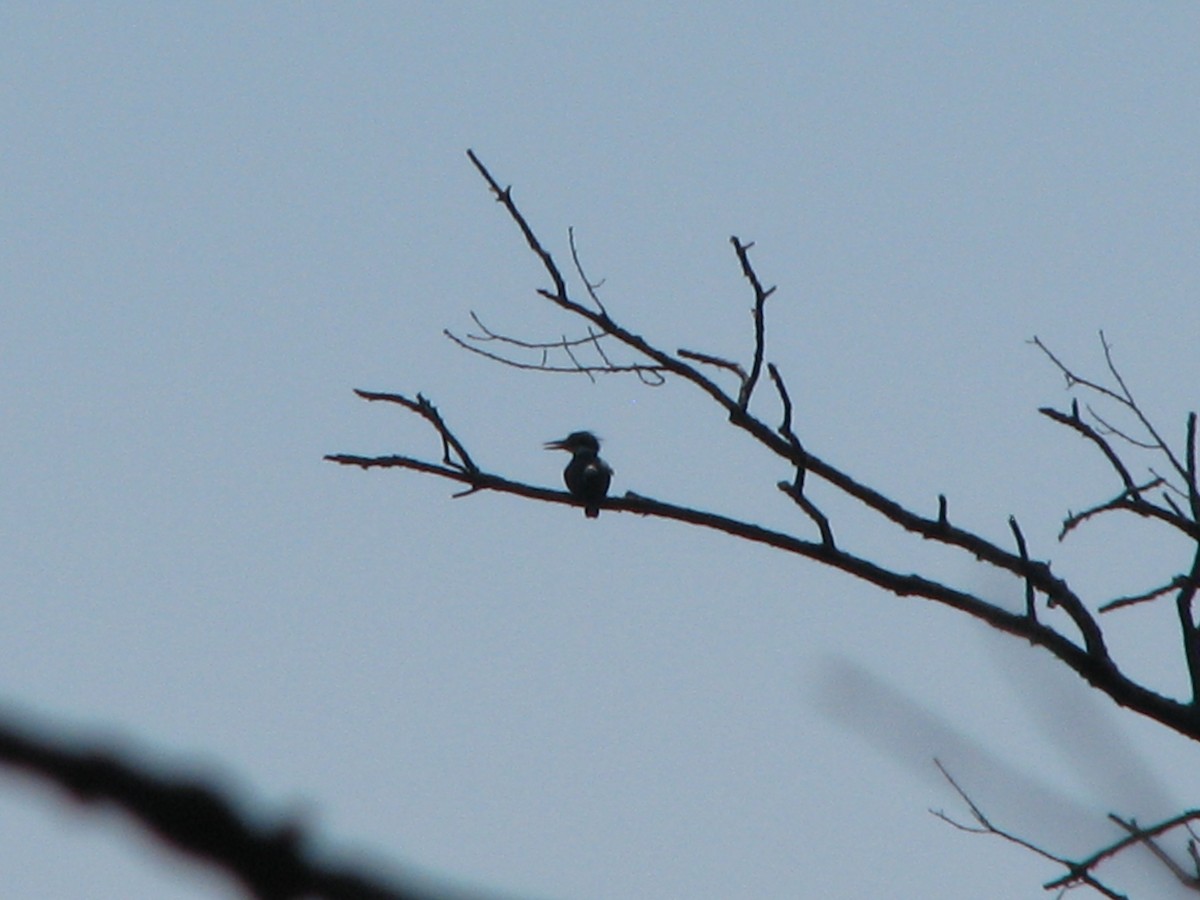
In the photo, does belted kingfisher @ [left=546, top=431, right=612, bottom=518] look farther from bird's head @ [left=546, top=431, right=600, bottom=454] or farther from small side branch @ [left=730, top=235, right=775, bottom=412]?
small side branch @ [left=730, top=235, right=775, bottom=412]

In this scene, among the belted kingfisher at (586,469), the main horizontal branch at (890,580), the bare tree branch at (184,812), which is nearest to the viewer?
the bare tree branch at (184,812)

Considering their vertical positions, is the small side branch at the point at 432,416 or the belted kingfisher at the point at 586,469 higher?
the belted kingfisher at the point at 586,469

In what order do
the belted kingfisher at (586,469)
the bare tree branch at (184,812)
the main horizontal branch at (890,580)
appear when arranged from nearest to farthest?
the bare tree branch at (184,812), the main horizontal branch at (890,580), the belted kingfisher at (586,469)

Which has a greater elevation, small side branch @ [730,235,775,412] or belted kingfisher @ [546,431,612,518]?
belted kingfisher @ [546,431,612,518]

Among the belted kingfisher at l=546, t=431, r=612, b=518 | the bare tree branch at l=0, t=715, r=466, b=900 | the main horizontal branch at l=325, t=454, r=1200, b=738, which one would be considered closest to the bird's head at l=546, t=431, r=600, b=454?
the belted kingfisher at l=546, t=431, r=612, b=518

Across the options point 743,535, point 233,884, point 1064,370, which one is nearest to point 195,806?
point 233,884

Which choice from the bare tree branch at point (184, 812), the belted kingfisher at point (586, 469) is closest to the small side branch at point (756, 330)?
the bare tree branch at point (184, 812)

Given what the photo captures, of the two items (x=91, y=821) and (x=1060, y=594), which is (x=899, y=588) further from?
(x=91, y=821)

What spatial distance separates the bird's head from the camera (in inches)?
584

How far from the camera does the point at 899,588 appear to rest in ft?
14.8

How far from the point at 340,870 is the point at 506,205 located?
4501mm

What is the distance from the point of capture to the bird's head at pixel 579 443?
14844 millimetres

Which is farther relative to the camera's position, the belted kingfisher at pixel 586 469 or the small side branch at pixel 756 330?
the belted kingfisher at pixel 586 469

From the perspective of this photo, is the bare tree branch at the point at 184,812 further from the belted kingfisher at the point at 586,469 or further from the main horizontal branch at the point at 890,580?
the belted kingfisher at the point at 586,469
